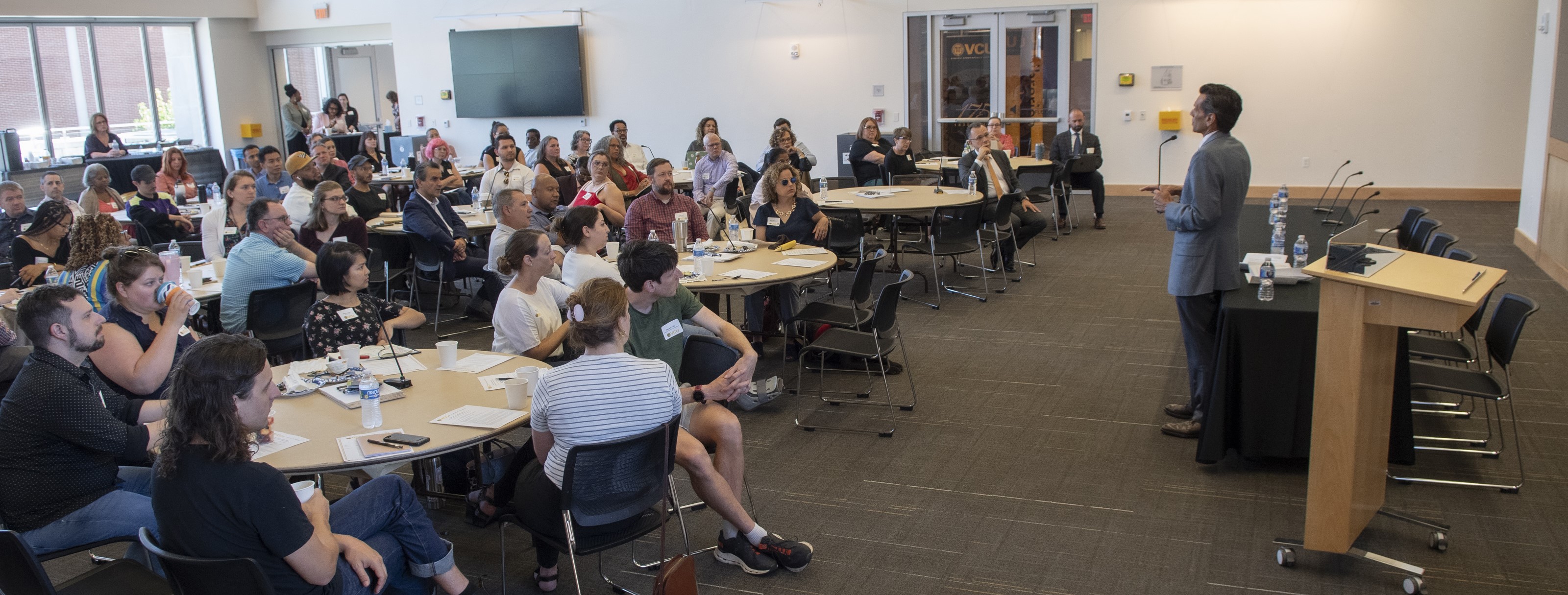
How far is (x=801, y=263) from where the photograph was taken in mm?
5758

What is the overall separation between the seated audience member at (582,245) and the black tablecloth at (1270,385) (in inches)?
107

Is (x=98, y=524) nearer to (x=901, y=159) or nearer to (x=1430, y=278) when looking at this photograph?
(x=1430, y=278)

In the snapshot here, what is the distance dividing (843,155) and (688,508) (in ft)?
33.9

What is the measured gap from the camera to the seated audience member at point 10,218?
672 centimetres

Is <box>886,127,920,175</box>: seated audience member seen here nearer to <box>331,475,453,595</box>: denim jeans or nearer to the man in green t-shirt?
the man in green t-shirt

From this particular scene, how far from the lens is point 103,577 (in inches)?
110

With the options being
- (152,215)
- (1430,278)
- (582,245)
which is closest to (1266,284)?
(1430,278)

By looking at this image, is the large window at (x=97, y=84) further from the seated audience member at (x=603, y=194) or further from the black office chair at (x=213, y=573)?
the black office chair at (x=213, y=573)

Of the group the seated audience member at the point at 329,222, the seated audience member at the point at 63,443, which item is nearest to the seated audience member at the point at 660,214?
the seated audience member at the point at 329,222

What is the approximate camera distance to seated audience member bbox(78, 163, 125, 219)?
26.2 feet

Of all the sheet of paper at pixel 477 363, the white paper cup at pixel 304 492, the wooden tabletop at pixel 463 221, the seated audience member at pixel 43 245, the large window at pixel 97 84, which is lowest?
the white paper cup at pixel 304 492

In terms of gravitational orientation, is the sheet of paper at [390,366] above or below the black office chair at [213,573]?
above

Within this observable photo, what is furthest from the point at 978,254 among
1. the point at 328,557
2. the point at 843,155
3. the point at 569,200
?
the point at 328,557

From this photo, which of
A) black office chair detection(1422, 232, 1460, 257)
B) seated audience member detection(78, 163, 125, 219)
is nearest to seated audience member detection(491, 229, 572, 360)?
black office chair detection(1422, 232, 1460, 257)
